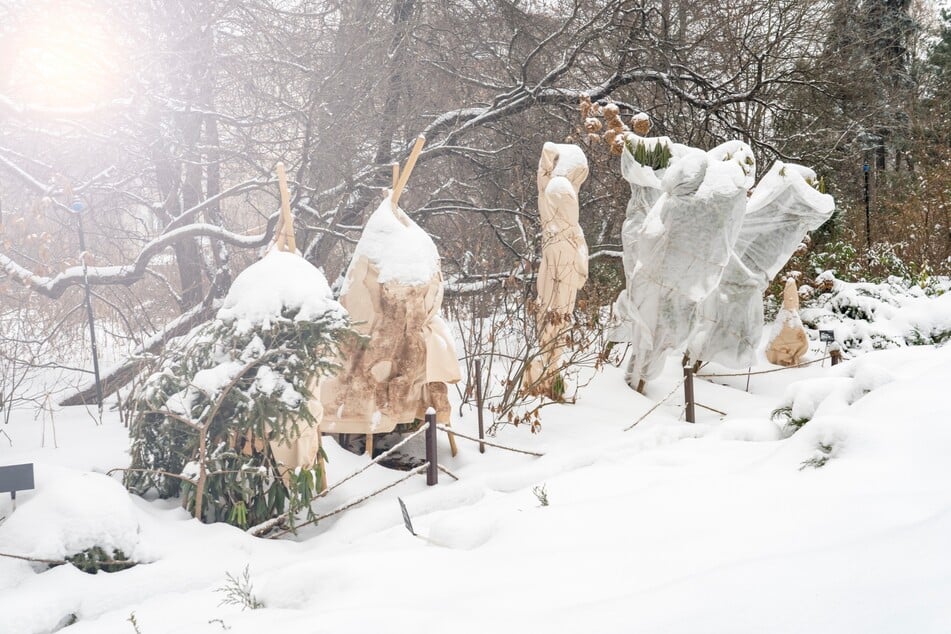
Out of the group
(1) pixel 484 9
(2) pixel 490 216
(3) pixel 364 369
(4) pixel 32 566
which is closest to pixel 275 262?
(3) pixel 364 369

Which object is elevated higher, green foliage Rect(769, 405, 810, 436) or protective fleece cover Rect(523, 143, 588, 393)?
protective fleece cover Rect(523, 143, 588, 393)

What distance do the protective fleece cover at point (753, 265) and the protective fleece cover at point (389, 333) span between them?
337 cm

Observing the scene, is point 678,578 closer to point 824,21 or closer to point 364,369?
point 364,369

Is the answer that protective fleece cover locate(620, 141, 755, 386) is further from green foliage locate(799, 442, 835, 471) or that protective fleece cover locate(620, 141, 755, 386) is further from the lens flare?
the lens flare

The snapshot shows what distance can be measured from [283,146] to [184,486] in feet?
15.7

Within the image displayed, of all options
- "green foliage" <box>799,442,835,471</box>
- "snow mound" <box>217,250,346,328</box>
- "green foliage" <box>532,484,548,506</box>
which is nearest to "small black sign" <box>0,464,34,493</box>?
"snow mound" <box>217,250,346,328</box>

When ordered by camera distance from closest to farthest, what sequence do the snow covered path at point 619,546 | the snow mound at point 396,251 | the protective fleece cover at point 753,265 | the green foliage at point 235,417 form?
the snow covered path at point 619,546, the green foliage at point 235,417, the snow mound at point 396,251, the protective fleece cover at point 753,265

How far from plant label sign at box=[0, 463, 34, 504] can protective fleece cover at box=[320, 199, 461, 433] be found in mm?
1714

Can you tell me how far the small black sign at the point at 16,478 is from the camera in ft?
10.4

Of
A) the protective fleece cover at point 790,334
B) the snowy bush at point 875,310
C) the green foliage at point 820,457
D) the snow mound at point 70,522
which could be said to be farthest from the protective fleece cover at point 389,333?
the protective fleece cover at point 790,334

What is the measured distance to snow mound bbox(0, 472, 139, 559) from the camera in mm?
3146

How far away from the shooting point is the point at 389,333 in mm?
4590

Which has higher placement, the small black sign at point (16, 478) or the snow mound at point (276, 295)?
the snow mound at point (276, 295)

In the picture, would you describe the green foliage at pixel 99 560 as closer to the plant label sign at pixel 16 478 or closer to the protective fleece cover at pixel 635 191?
the plant label sign at pixel 16 478
